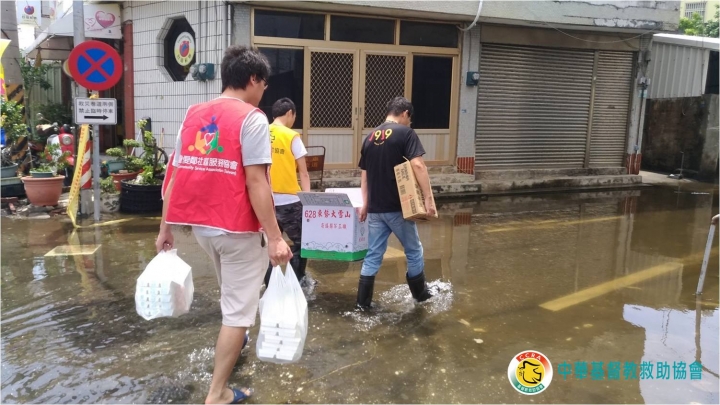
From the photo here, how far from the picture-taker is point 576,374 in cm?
366

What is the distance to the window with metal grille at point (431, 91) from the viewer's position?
35.6 ft

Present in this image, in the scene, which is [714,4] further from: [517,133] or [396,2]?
[396,2]

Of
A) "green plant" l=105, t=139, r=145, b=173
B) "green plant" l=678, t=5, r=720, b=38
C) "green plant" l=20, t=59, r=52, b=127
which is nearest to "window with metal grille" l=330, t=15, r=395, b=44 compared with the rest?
"green plant" l=105, t=139, r=145, b=173

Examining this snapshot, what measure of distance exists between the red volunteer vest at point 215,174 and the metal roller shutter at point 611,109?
11.7m

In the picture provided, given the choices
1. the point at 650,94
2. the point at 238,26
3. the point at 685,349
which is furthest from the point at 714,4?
the point at 685,349

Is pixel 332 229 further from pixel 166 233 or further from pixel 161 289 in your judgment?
pixel 161 289

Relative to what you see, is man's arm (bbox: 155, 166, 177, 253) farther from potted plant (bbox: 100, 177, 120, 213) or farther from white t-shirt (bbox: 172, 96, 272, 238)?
potted plant (bbox: 100, 177, 120, 213)

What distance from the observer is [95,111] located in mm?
7504

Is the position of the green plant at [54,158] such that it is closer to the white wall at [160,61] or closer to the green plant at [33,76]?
the white wall at [160,61]

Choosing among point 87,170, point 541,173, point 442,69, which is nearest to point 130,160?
point 87,170

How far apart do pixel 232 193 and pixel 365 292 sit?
204cm

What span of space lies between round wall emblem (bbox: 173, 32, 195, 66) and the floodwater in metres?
3.66

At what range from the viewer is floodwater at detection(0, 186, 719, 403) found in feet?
11.2

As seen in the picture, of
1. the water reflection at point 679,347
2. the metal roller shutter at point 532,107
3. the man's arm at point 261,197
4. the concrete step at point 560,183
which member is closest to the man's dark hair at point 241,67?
the man's arm at point 261,197
